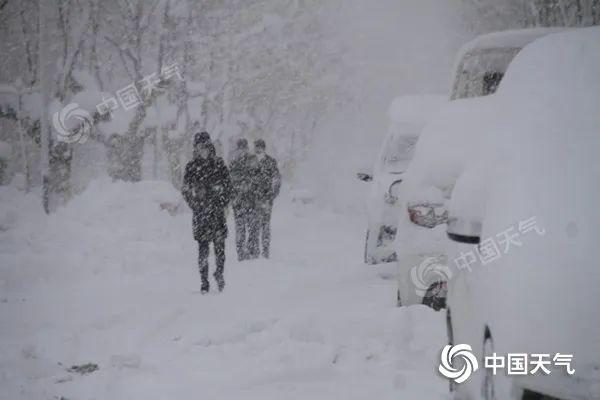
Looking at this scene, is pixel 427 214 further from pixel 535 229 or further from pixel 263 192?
pixel 263 192

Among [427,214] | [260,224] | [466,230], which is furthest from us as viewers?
[260,224]

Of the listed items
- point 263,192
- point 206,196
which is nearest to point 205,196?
point 206,196

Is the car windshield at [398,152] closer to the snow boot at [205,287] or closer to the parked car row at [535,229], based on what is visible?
the snow boot at [205,287]

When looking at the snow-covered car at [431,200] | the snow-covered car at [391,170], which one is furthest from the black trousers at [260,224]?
the snow-covered car at [431,200]

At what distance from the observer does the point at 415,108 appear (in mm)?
11156

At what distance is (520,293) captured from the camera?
3.17 metres

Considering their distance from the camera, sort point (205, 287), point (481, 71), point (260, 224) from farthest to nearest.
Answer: point (260, 224)
point (481, 71)
point (205, 287)

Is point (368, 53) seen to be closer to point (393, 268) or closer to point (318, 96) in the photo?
point (318, 96)

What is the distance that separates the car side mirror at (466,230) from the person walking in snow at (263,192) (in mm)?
8831

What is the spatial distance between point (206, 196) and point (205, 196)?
14mm

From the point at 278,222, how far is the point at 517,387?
65.3 feet

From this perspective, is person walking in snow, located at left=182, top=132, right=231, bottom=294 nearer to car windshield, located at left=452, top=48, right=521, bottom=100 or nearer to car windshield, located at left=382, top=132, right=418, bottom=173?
car windshield, located at left=382, top=132, right=418, bottom=173

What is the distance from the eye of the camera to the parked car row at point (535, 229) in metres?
3.04

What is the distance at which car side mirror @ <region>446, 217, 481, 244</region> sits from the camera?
3.74 metres
